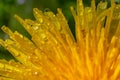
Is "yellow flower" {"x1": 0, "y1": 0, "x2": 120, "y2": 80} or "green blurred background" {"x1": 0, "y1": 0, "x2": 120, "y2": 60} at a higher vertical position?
"yellow flower" {"x1": 0, "y1": 0, "x2": 120, "y2": 80}

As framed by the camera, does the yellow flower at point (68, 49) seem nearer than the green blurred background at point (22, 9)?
Yes

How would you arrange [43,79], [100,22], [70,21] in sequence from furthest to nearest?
[70,21], [100,22], [43,79]

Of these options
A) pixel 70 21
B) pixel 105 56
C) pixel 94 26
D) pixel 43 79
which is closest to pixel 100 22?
pixel 94 26

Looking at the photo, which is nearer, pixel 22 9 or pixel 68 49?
pixel 68 49

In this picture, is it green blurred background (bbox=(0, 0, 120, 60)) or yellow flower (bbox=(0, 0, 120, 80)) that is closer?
yellow flower (bbox=(0, 0, 120, 80))

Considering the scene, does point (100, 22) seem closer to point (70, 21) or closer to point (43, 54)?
point (43, 54)
